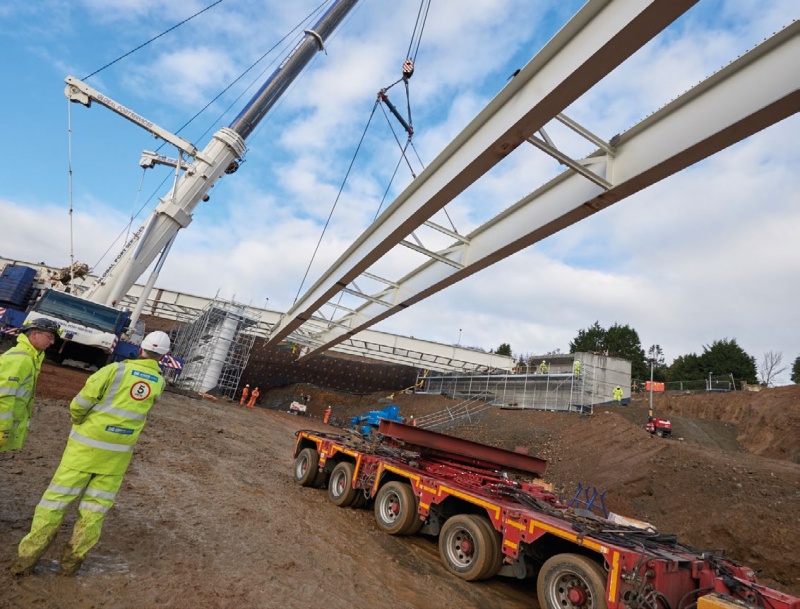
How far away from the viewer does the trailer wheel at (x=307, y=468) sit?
342 inches

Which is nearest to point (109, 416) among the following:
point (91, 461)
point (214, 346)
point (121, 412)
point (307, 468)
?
point (121, 412)

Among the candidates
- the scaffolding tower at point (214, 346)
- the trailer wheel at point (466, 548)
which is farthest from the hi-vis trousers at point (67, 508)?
the scaffolding tower at point (214, 346)

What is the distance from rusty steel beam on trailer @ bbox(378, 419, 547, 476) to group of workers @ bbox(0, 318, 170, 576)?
4.41 m

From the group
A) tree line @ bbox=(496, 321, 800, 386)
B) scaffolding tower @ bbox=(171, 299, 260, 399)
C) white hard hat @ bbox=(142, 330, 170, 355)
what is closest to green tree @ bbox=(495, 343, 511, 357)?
tree line @ bbox=(496, 321, 800, 386)

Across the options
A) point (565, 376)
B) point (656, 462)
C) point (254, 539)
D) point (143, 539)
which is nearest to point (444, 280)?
point (254, 539)

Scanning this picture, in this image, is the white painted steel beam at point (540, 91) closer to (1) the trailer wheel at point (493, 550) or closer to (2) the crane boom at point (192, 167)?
(1) the trailer wheel at point (493, 550)

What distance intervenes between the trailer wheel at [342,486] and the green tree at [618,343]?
5210 centimetres

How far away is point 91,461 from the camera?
10.9ft

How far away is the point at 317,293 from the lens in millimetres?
14852

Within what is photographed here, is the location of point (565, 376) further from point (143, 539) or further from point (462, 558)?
point (143, 539)

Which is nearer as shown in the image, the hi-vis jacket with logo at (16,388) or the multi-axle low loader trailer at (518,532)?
the hi-vis jacket with logo at (16,388)

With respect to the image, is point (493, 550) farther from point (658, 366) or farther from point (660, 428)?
point (658, 366)

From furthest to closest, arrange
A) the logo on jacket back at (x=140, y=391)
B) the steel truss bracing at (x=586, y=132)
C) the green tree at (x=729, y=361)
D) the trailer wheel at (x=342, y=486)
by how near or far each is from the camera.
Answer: the green tree at (x=729, y=361) → the trailer wheel at (x=342, y=486) → the steel truss bracing at (x=586, y=132) → the logo on jacket back at (x=140, y=391)

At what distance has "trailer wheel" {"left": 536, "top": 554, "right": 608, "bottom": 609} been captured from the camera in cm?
388
